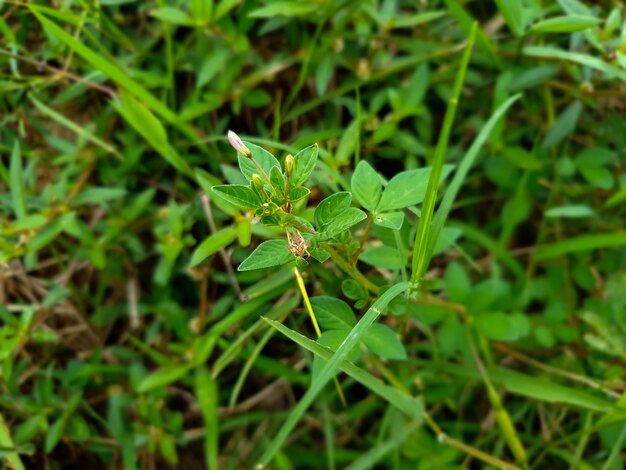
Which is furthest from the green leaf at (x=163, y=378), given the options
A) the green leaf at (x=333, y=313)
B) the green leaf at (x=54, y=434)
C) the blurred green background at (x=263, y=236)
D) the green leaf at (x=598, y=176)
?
the green leaf at (x=598, y=176)

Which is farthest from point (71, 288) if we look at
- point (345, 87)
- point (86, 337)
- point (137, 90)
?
point (345, 87)

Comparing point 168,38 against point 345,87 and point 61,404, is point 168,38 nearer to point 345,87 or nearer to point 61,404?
point 345,87

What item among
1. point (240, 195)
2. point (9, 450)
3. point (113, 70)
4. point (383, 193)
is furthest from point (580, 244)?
point (9, 450)

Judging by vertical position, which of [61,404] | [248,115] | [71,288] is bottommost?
[61,404]

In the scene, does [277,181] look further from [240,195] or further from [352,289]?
[352,289]

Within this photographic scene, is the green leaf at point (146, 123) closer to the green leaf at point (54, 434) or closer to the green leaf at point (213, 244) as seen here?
the green leaf at point (213, 244)

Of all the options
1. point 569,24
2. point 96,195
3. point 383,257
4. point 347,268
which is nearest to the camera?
point 347,268

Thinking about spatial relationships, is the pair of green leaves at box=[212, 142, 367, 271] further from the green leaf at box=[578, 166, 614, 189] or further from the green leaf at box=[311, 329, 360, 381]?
the green leaf at box=[578, 166, 614, 189]
